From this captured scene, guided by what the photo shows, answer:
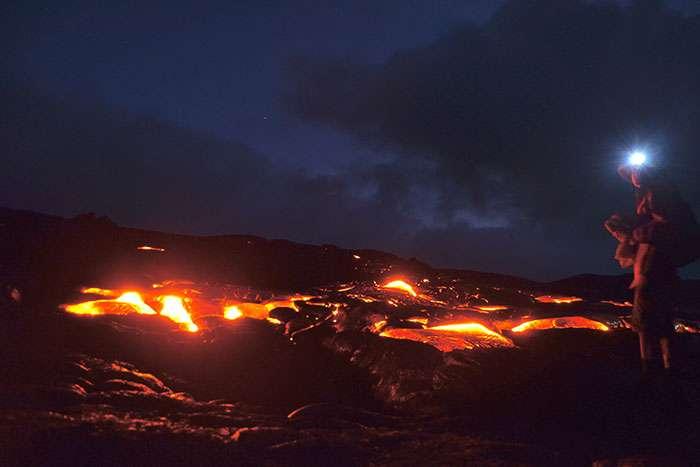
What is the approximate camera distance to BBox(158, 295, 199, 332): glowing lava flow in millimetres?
6898

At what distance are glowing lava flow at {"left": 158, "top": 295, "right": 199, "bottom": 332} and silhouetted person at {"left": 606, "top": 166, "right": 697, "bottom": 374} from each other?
5578mm

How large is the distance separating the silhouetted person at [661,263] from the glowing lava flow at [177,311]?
558cm

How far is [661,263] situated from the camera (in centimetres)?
452

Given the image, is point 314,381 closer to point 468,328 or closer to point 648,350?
point 468,328

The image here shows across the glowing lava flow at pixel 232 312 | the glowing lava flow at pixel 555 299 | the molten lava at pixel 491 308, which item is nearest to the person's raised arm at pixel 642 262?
the molten lava at pixel 491 308

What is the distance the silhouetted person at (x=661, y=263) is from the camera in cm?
443

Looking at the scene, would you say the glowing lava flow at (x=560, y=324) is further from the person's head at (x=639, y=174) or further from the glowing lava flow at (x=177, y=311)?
the glowing lava flow at (x=177, y=311)

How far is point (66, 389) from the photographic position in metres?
4.21

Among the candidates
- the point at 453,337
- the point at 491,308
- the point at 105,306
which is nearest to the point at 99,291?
the point at 105,306

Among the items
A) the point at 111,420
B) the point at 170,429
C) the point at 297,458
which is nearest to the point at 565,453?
the point at 297,458

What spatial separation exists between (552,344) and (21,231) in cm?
1202

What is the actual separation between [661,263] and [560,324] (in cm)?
329

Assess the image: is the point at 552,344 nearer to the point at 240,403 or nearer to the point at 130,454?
the point at 240,403

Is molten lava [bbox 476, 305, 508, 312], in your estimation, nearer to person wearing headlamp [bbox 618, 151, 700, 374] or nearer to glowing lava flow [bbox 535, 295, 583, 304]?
glowing lava flow [bbox 535, 295, 583, 304]
